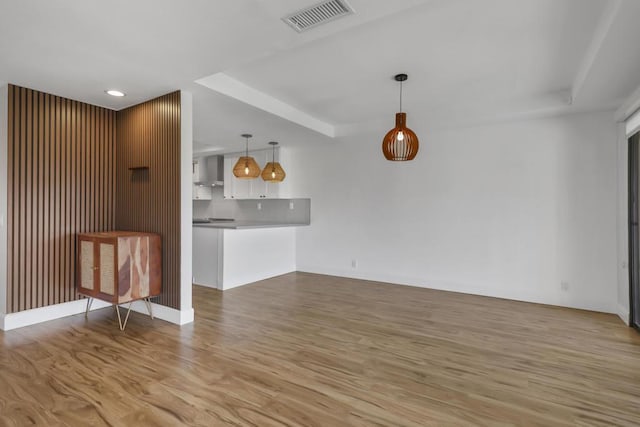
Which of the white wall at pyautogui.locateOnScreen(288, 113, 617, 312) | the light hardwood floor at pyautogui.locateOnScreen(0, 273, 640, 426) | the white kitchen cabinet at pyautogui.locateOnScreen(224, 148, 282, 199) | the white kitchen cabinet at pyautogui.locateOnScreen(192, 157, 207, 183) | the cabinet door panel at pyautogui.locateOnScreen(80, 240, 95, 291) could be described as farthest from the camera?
the white kitchen cabinet at pyautogui.locateOnScreen(192, 157, 207, 183)

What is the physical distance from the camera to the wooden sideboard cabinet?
317 cm

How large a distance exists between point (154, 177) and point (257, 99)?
141 cm

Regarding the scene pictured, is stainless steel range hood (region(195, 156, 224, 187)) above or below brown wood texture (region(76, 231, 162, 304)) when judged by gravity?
above

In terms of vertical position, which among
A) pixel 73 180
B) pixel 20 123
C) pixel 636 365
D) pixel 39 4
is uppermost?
pixel 39 4

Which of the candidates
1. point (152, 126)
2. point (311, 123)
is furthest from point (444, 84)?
point (152, 126)

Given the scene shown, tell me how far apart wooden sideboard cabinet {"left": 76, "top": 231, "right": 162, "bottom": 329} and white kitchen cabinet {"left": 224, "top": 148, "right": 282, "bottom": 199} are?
121 inches

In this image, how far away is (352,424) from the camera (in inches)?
71.6

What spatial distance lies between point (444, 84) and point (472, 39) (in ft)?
3.03

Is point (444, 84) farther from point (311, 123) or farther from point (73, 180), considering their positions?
point (73, 180)

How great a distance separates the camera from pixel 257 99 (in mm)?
3783

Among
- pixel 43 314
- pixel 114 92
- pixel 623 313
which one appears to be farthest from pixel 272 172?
pixel 623 313

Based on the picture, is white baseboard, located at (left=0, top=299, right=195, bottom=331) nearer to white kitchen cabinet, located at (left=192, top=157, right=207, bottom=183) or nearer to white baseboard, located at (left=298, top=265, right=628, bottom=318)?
white baseboard, located at (left=298, top=265, right=628, bottom=318)

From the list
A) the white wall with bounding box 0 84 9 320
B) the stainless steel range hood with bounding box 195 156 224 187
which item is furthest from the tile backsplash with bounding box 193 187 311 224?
the white wall with bounding box 0 84 9 320

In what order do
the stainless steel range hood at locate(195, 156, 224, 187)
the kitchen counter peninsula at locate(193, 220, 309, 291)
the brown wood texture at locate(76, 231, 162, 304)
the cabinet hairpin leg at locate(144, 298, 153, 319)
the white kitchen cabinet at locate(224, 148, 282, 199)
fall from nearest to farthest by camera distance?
the brown wood texture at locate(76, 231, 162, 304) → the cabinet hairpin leg at locate(144, 298, 153, 319) → the kitchen counter peninsula at locate(193, 220, 309, 291) → the white kitchen cabinet at locate(224, 148, 282, 199) → the stainless steel range hood at locate(195, 156, 224, 187)
